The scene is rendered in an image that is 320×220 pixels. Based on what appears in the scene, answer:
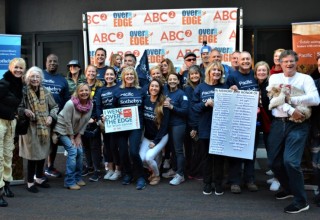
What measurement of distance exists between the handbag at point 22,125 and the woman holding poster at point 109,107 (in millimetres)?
1207

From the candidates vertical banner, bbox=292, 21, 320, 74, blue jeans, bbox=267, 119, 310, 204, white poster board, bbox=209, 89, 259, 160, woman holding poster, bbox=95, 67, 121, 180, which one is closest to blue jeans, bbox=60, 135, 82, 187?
woman holding poster, bbox=95, 67, 121, 180

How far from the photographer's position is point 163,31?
9.78 meters

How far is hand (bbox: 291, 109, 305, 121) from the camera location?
5020 mm

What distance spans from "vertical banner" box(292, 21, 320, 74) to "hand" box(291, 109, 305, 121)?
3.72 meters

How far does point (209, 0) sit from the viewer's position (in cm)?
1037

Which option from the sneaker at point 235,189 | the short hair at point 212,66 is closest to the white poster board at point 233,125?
the short hair at point 212,66

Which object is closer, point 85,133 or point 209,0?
point 85,133

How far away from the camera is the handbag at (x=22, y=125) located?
5848 mm

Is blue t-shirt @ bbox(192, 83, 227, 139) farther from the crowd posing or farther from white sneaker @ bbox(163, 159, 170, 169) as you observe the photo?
white sneaker @ bbox(163, 159, 170, 169)

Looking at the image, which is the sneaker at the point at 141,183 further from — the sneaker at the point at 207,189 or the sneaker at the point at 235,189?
the sneaker at the point at 235,189

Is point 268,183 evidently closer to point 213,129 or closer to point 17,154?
point 213,129

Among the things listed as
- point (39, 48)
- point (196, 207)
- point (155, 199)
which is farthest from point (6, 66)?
point (39, 48)

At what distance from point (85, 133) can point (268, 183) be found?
124 inches

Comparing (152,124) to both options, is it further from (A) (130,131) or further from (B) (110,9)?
(B) (110,9)
